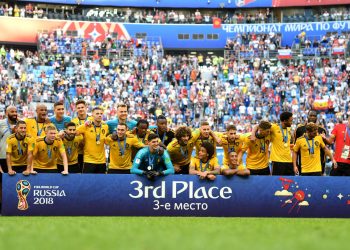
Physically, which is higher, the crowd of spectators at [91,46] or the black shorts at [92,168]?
the crowd of spectators at [91,46]

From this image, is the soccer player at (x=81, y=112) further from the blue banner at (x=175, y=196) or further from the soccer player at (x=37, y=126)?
the blue banner at (x=175, y=196)

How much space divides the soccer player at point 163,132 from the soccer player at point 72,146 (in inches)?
64.2

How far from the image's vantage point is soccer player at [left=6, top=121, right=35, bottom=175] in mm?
14570

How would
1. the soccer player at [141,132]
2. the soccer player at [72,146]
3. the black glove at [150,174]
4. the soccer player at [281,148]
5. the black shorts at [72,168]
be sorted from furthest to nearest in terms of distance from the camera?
the soccer player at [281,148]
the black shorts at [72,168]
the soccer player at [141,132]
the soccer player at [72,146]
the black glove at [150,174]

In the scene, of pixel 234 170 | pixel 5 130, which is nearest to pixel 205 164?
pixel 234 170

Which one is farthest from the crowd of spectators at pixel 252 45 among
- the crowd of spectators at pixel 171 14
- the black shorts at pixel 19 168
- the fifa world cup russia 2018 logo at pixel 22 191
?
the fifa world cup russia 2018 logo at pixel 22 191

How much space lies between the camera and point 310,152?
51.6 ft

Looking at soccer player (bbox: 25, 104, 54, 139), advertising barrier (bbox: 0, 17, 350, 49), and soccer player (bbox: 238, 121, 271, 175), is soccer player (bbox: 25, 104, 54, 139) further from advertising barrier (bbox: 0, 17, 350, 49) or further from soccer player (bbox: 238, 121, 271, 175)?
advertising barrier (bbox: 0, 17, 350, 49)

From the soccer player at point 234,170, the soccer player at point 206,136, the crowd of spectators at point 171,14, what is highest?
the crowd of spectators at point 171,14

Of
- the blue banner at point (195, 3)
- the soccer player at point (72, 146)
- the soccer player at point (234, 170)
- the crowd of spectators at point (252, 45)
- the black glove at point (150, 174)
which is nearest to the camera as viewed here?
the black glove at point (150, 174)

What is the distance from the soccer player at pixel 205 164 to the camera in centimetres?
1464

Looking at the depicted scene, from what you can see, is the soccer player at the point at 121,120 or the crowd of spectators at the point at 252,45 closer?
the soccer player at the point at 121,120

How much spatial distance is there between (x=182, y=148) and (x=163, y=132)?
576mm
